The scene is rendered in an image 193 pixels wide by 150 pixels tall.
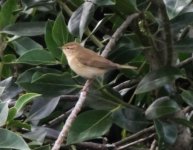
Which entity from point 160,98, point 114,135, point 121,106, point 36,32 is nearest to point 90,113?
point 121,106

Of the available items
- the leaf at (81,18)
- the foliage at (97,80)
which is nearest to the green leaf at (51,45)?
the foliage at (97,80)

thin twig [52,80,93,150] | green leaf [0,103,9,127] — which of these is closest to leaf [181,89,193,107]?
thin twig [52,80,93,150]

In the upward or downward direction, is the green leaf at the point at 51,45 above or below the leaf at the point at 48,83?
above

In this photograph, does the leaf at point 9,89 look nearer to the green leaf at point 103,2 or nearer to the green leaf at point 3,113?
the green leaf at point 3,113

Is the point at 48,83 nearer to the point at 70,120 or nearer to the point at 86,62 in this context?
the point at 70,120

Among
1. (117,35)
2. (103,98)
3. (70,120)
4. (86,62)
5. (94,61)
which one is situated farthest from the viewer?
(86,62)

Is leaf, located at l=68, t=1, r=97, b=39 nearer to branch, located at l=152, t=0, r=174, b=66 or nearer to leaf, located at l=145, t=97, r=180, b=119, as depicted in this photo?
branch, located at l=152, t=0, r=174, b=66

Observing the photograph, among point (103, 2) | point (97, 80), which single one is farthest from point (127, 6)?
point (97, 80)
